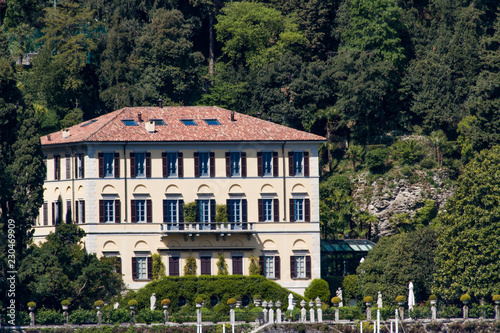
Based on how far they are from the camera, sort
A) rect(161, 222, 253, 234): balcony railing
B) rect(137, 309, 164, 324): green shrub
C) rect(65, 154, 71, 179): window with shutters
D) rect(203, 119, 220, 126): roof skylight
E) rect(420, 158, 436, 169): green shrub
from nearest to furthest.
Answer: rect(137, 309, 164, 324): green shrub, rect(161, 222, 253, 234): balcony railing, rect(65, 154, 71, 179): window with shutters, rect(203, 119, 220, 126): roof skylight, rect(420, 158, 436, 169): green shrub

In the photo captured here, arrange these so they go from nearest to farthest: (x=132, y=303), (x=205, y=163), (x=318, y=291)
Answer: (x=132, y=303) < (x=318, y=291) < (x=205, y=163)

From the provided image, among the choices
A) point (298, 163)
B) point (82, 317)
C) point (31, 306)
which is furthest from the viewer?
point (298, 163)

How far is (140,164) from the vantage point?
79.4 m

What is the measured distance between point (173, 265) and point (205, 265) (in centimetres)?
229

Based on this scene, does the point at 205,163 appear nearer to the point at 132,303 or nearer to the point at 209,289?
the point at 209,289

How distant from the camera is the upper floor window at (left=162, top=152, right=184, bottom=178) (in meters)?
79.7

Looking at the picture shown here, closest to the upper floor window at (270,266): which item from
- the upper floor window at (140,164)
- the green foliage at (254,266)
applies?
the green foliage at (254,266)

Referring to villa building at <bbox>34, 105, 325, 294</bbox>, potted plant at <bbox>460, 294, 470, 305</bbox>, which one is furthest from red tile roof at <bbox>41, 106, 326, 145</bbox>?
potted plant at <bbox>460, 294, 470, 305</bbox>

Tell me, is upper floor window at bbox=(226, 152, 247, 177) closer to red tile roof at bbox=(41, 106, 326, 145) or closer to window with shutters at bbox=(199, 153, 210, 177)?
red tile roof at bbox=(41, 106, 326, 145)

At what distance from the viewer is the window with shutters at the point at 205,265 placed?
79000mm

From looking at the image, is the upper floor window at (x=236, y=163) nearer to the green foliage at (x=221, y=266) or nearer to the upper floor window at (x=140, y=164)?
the upper floor window at (x=140, y=164)

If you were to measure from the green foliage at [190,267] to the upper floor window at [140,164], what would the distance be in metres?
6.67

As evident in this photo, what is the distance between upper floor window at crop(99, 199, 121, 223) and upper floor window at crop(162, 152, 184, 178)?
4.29 m

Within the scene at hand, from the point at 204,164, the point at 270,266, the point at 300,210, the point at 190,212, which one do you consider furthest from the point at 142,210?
the point at 300,210
